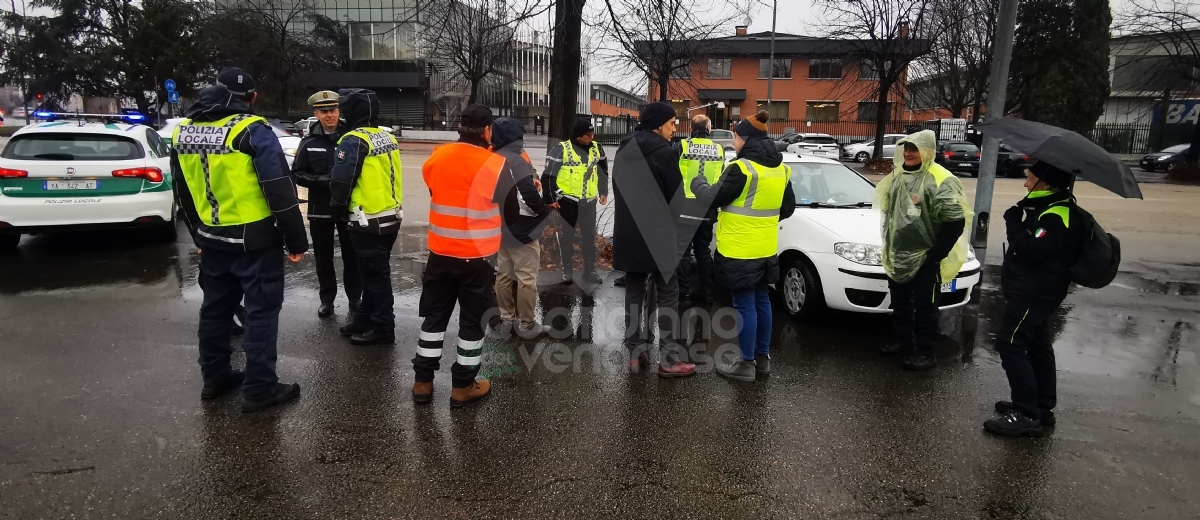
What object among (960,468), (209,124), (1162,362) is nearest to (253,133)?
(209,124)

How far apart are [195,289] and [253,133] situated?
363cm

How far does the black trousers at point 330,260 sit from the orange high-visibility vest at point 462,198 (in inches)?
74.7

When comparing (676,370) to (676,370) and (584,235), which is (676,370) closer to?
(676,370)

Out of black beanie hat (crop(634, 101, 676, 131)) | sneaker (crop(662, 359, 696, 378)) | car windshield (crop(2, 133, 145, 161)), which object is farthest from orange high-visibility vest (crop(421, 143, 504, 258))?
car windshield (crop(2, 133, 145, 161))

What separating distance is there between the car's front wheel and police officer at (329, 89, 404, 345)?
345 centimetres

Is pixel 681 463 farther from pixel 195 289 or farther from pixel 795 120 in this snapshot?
pixel 795 120

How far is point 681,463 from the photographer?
3660mm

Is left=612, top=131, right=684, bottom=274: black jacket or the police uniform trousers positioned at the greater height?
left=612, top=131, right=684, bottom=274: black jacket

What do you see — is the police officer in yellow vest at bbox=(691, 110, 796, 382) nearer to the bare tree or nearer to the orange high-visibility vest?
the orange high-visibility vest

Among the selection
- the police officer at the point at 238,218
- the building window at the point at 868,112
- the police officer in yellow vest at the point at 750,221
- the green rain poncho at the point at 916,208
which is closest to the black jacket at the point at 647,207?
the police officer in yellow vest at the point at 750,221

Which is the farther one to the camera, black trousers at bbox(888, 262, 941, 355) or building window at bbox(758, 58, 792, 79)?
building window at bbox(758, 58, 792, 79)

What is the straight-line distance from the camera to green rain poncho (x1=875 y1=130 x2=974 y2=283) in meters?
4.84

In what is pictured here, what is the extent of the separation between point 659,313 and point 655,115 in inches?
53.6

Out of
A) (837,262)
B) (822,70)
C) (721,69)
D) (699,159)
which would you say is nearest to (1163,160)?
(822,70)
